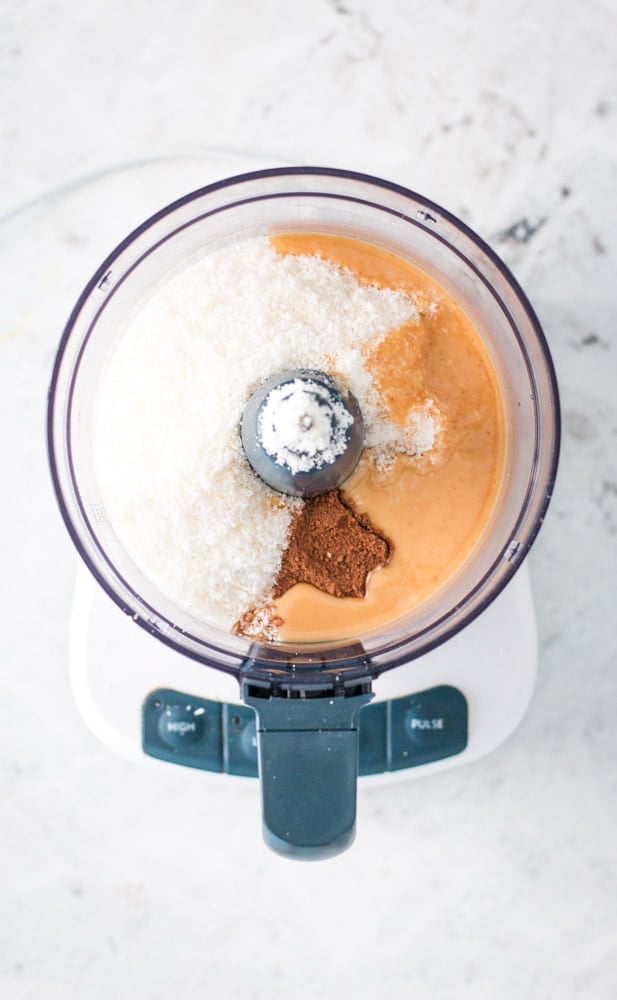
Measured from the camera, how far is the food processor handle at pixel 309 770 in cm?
57

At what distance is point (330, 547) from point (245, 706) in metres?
0.20

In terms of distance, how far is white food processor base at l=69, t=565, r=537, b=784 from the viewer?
719mm

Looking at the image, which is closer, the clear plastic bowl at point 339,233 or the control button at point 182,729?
the clear plastic bowl at point 339,233

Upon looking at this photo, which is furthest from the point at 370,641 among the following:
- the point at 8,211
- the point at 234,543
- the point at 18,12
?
the point at 18,12

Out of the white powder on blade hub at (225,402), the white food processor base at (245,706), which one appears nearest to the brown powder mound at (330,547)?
the white powder on blade hub at (225,402)

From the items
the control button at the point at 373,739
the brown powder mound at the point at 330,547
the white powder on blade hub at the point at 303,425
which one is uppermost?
the white powder on blade hub at the point at 303,425

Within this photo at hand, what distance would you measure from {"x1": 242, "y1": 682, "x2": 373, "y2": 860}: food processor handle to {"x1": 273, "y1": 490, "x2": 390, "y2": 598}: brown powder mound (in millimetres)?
78

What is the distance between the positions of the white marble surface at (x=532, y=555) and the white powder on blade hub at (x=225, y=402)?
0.20 meters

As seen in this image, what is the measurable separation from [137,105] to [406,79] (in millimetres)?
231

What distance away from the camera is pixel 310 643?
623 millimetres

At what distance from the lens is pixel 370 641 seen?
631 mm

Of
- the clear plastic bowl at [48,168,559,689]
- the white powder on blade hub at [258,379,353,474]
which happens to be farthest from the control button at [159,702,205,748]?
the white powder on blade hub at [258,379,353,474]

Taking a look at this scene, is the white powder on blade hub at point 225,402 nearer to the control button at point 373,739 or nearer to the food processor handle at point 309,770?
the food processor handle at point 309,770

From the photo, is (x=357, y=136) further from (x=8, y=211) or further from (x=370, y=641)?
(x=370, y=641)
